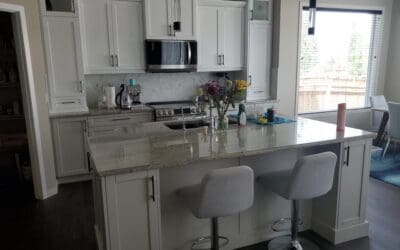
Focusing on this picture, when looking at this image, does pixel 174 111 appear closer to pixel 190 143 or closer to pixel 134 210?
pixel 190 143

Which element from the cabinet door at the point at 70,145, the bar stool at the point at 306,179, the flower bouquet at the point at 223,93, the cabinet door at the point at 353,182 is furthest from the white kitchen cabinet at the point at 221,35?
the bar stool at the point at 306,179

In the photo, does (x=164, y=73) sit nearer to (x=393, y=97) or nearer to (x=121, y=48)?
(x=121, y=48)

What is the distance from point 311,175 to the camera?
7.38ft

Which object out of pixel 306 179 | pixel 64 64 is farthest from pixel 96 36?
pixel 306 179

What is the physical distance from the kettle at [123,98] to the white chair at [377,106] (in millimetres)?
3877

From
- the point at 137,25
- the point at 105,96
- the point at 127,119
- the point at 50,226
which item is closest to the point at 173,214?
the point at 50,226

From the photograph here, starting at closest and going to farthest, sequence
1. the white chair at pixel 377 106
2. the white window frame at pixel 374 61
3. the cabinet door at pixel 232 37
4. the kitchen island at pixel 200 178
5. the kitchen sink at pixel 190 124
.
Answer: the kitchen island at pixel 200 178
the kitchen sink at pixel 190 124
the cabinet door at pixel 232 37
the white window frame at pixel 374 61
the white chair at pixel 377 106

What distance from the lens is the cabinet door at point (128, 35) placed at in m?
4.28

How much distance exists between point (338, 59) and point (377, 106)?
1.11 meters

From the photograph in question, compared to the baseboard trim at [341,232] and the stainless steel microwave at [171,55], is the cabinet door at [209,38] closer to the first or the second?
the stainless steel microwave at [171,55]

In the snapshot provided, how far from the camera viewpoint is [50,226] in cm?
317

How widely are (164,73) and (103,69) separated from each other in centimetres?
99

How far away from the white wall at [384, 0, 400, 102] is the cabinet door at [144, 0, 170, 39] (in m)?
4.29

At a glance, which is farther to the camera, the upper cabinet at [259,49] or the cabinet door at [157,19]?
the upper cabinet at [259,49]
